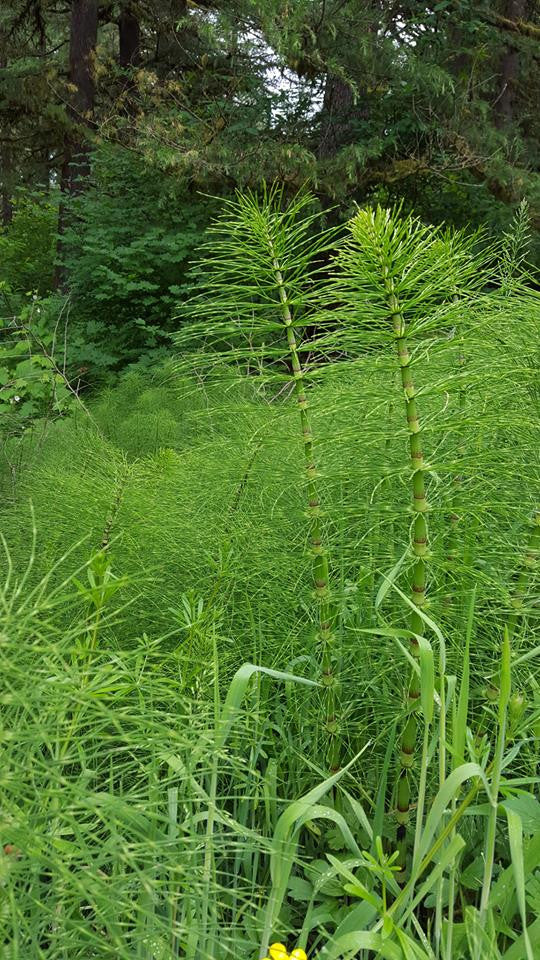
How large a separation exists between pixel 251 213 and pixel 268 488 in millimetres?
694

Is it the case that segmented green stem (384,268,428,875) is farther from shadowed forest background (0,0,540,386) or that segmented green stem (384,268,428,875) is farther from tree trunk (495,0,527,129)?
tree trunk (495,0,527,129)

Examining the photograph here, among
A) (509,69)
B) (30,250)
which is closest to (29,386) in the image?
→ (30,250)

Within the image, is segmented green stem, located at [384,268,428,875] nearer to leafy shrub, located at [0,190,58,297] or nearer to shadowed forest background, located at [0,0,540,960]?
shadowed forest background, located at [0,0,540,960]

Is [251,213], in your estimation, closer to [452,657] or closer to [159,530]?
[159,530]

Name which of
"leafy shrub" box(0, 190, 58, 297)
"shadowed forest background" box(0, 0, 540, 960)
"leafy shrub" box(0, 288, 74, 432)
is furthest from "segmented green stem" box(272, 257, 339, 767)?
"leafy shrub" box(0, 190, 58, 297)

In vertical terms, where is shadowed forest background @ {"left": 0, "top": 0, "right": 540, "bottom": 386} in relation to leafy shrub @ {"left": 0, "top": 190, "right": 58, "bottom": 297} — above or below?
above

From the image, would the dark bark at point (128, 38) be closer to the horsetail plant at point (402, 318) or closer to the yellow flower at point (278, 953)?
the horsetail plant at point (402, 318)

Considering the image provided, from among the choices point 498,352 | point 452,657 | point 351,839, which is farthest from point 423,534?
point 498,352

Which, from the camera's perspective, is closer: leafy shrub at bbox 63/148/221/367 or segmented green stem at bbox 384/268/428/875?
segmented green stem at bbox 384/268/428/875

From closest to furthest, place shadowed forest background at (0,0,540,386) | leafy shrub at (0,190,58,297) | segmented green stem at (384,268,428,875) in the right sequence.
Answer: segmented green stem at (384,268,428,875)
shadowed forest background at (0,0,540,386)
leafy shrub at (0,190,58,297)

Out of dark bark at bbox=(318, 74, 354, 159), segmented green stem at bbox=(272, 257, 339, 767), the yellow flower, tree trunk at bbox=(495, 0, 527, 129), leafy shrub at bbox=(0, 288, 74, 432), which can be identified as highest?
tree trunk at bbox=(495, 0, 527, 129)

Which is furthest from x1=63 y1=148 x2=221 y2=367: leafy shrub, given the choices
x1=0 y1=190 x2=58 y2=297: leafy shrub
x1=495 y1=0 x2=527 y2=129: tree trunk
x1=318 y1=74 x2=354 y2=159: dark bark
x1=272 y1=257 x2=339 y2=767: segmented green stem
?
x1=272 y1=257 x2=339 y2=767: segmented green stem

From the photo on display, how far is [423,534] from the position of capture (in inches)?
40.6

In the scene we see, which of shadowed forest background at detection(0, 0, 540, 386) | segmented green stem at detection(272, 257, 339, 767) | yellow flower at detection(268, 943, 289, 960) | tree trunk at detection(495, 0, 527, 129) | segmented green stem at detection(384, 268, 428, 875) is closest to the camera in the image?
yellow flower at detection(268, 943, 289, 960)
